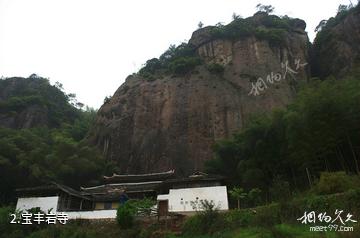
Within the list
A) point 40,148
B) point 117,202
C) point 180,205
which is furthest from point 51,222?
point 40,148

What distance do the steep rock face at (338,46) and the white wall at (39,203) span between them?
33339mm

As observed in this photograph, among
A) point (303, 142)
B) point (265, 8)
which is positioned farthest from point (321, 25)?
point (303, 142)

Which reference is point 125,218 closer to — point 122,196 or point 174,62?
point 122,196

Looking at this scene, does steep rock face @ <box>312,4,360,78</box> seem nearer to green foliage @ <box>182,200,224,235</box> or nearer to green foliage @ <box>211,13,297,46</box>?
green foliage @ <box>211,13,297,46</box>

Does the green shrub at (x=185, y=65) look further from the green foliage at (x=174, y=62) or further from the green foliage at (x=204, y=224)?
the green foliage at (x=204, y=224)

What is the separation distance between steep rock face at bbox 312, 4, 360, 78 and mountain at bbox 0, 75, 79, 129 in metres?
38.9

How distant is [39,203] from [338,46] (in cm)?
3864

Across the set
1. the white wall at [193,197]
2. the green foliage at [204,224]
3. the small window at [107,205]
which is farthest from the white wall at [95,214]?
the green foliage at [204,224]

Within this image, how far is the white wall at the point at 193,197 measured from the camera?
80.0 feet

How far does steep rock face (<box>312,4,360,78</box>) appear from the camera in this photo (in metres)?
40.5

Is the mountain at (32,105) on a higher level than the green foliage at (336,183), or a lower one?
higher

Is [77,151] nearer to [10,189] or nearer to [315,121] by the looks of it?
[10,189]

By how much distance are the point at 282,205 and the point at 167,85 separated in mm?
29253

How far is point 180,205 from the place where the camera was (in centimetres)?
2544
